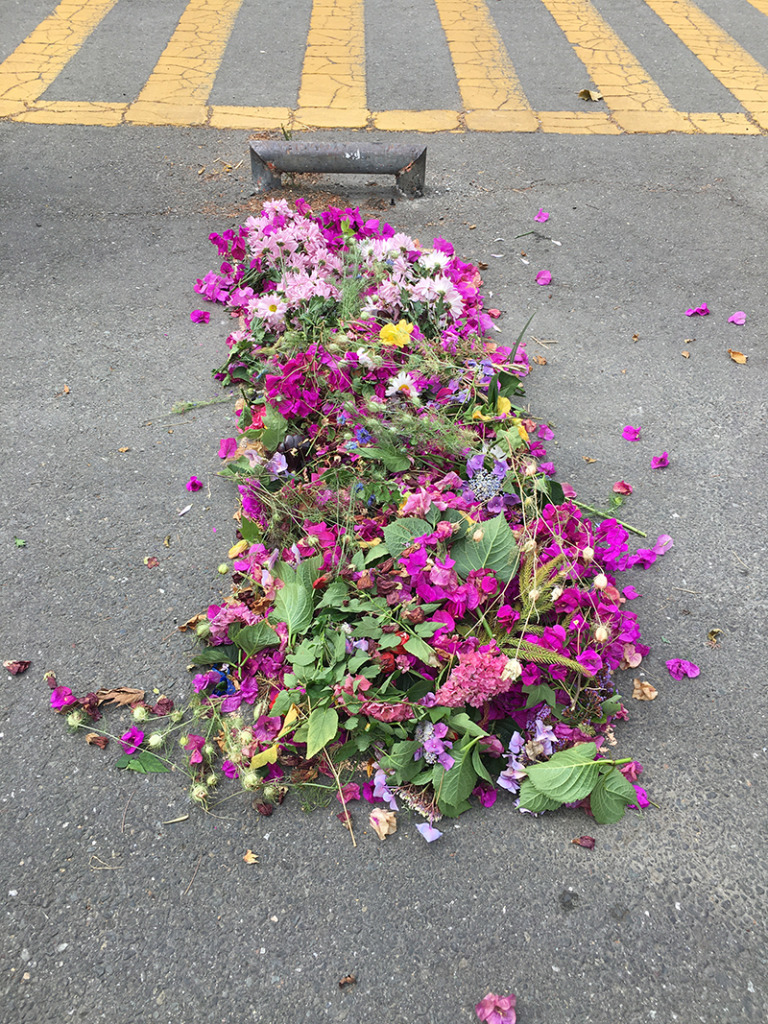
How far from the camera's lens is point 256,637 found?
219cm

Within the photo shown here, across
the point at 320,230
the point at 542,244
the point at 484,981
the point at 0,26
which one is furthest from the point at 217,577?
the point at 0,26

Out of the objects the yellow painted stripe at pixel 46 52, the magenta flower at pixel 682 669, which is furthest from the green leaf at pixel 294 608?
the yellow painted stripe at pixel 46 52

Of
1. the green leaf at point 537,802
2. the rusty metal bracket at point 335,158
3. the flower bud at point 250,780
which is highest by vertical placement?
the rusty metal bracket at point 335,158

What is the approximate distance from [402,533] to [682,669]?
0.96 meters

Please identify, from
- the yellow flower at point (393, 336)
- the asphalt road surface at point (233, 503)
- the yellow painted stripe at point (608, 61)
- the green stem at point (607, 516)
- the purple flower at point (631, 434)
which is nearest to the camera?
the asphalt road surface at point (233, 503)

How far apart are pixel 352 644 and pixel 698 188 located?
4.22 metres

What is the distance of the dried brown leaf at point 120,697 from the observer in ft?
7.13

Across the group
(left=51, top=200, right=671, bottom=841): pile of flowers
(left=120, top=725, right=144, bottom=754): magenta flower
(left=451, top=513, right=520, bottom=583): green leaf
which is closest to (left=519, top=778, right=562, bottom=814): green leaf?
(left=51, top=200, right=671, bottom=841): pile of flowers

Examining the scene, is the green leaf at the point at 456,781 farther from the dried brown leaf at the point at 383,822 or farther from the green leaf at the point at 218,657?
the green leaf at the point at 218,657

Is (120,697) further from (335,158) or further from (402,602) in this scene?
(335,158)

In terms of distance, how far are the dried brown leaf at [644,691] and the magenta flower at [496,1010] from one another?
92cm

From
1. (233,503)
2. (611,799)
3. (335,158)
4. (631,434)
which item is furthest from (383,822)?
(335,158)

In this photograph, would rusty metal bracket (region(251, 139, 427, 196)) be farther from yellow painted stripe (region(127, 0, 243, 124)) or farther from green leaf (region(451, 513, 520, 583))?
green leaf (region(451, 513, 520, 583))

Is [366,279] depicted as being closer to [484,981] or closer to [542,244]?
[542,244]
